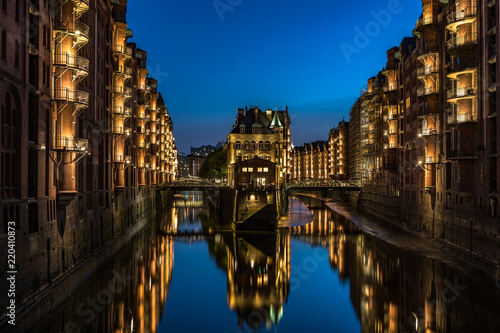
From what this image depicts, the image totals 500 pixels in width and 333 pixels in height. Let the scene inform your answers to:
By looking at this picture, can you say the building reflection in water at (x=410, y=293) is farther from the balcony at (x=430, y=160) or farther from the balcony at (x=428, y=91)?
the balcony at (x=428, y=91)

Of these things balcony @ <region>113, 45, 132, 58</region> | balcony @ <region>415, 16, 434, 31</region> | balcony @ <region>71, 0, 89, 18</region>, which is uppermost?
Result: balcony @ <region>415, 16, 434, 31</region>

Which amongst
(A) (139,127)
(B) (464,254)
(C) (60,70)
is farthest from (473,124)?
(A) (139,127)

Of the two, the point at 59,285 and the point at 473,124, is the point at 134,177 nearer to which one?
the point at 59,285

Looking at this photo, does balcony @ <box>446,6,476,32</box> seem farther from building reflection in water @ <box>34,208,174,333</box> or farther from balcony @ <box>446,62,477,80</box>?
building reflection in water @ <box>34,208,174,333</box>

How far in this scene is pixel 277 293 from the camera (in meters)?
32.8

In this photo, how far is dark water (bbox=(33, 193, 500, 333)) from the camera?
25766 mm

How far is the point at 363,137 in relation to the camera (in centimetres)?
9769

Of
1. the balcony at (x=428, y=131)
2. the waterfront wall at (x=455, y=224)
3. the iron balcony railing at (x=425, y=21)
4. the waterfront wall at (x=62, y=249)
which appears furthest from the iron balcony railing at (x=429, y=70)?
the waterfront wall at (x=62, y=249)

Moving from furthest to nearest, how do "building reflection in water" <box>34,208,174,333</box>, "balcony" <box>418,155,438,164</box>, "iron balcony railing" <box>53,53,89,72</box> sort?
"balcony" <box>418,155,438,164</box>
"iron balcony railing" <box>53,53,89,72</box>
"building reflection in water" <box>34,208,174,333</box>

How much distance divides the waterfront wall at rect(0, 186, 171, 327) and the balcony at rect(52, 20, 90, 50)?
10999 millimetres

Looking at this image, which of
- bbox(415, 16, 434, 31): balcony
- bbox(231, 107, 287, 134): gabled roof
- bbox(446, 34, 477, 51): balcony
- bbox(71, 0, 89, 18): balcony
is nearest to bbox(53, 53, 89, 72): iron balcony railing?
bbox(71, 0, 89, 18): balcony

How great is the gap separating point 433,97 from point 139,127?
41.0 m

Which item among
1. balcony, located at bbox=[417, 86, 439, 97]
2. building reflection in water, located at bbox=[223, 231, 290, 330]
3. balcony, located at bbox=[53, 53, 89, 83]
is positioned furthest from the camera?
balcony, located at bbox=[417, 86, 439, 97]

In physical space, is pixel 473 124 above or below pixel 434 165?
above
